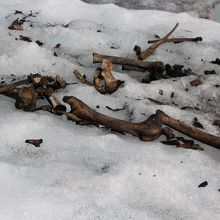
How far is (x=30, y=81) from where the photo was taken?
119 inches

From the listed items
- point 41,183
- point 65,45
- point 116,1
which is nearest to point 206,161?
point 41,183

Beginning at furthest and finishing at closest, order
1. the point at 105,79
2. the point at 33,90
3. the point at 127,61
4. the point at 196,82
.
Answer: the point at 127,61 → the point at 196,82 → the point at 105,79 → the point at 33,90

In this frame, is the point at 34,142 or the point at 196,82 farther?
the point at 196,82

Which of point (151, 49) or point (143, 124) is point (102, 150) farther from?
point (151, 49)

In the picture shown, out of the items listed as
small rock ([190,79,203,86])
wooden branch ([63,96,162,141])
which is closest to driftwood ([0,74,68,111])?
wooden branch ([63,96,162,141])

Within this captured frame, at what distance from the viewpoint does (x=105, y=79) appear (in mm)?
3105

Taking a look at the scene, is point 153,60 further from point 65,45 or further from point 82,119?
point 82,119

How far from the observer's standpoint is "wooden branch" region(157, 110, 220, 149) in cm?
261

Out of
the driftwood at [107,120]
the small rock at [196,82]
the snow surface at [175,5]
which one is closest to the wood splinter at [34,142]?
the driftwood at [107,120]

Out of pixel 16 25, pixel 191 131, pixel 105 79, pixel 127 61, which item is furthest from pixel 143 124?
pixel 16 25

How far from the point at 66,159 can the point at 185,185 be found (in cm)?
63

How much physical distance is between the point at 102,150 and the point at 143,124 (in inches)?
11.6

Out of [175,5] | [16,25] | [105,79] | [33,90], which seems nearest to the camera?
[33,90]

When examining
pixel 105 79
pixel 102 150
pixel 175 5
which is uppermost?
pixel 175 5
